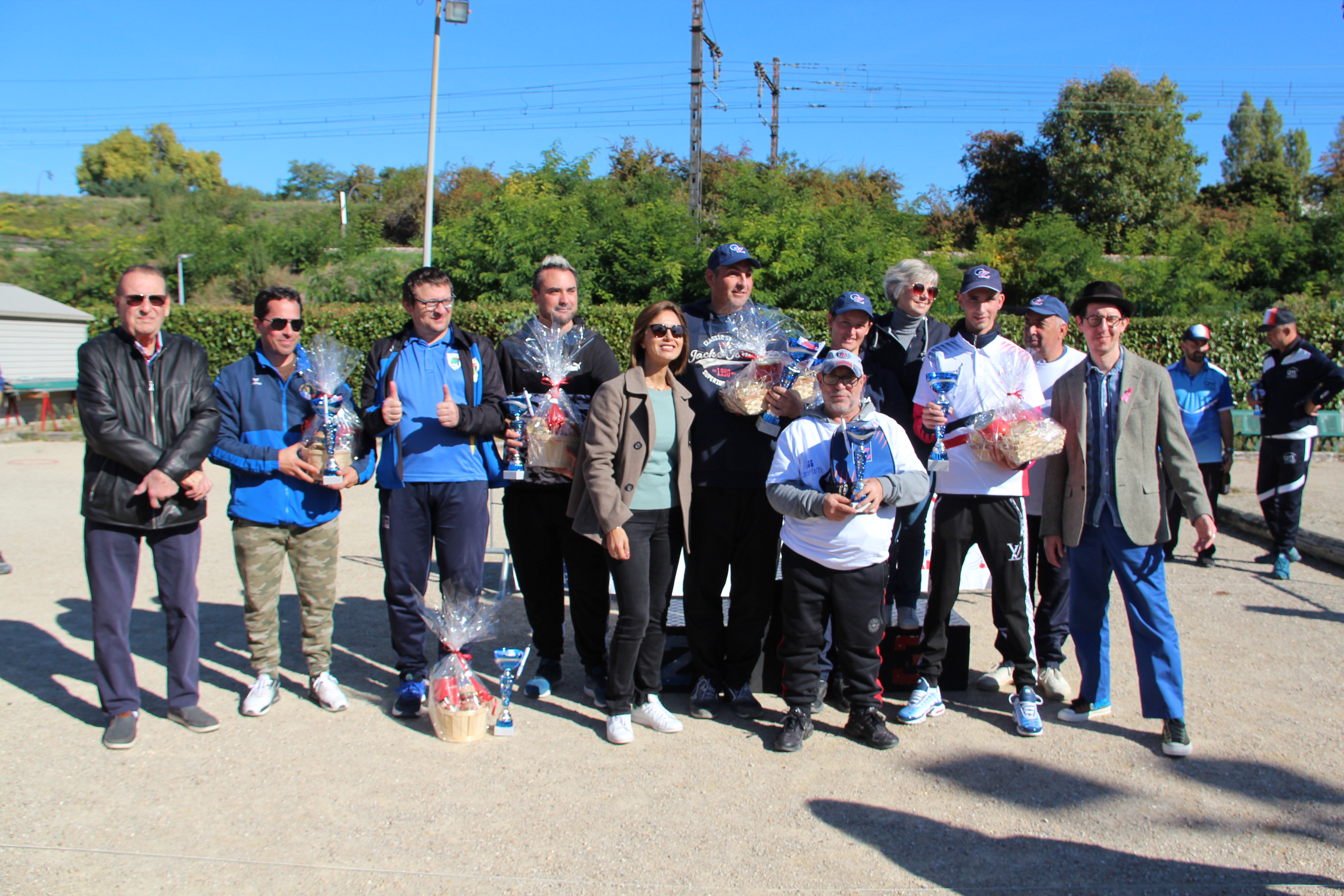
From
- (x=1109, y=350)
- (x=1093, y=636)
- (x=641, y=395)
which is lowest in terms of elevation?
(x=1093, y=636)

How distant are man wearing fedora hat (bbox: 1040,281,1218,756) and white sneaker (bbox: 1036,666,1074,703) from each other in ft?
0.58

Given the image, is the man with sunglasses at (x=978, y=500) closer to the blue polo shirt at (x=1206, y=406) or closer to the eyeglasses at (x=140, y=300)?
the eyeglasses at (x=140, y=300)

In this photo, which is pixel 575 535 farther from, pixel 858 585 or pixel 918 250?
pixel 918 250

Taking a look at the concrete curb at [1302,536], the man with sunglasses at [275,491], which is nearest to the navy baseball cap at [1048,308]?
the man with sunglasses at [275,491]

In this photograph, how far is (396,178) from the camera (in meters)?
51.6

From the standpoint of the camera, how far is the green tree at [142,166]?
70.3 m

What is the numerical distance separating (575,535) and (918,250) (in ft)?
62.0

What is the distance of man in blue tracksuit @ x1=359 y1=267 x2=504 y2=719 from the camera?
4211 mm

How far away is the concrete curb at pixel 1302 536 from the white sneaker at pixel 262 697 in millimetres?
8305

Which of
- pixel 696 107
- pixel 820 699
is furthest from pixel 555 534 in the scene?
pixel 696 107

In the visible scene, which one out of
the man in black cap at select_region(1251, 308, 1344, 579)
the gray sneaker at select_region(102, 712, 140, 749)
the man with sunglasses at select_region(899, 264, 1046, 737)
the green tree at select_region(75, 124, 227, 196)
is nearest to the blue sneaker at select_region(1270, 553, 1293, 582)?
the man in black cap at select_region(1251, 308, 1344, 579)

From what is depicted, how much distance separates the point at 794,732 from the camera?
3973mm

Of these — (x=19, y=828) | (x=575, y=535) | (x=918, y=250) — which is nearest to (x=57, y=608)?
(x=19, y=828)

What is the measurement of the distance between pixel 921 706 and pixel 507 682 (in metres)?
2.07
